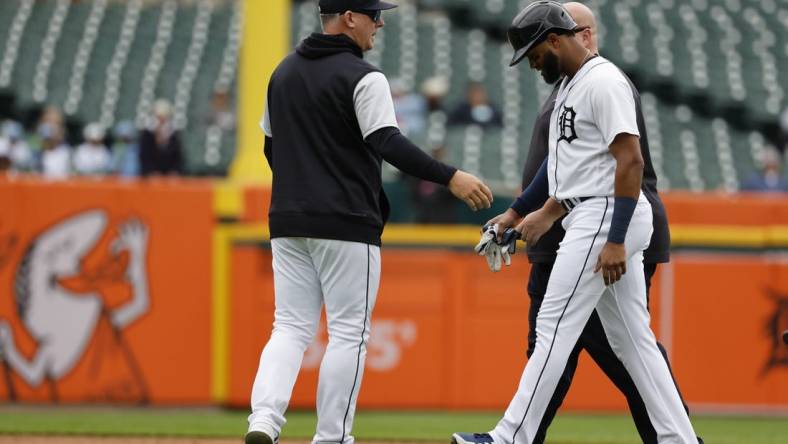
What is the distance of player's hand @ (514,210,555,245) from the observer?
5.34 m

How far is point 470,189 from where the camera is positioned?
508cm

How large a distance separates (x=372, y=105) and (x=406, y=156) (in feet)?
0.73

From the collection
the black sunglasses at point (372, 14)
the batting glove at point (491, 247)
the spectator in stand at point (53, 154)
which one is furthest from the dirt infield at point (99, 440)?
the spectator in stand at point (53, 154)

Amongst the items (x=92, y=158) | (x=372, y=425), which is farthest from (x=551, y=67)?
(x=92, y=158)

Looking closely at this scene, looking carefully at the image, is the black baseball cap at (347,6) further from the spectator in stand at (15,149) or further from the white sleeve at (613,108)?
the spectator in stand at (15,149)

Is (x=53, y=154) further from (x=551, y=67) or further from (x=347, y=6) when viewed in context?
(x=551, y=67)

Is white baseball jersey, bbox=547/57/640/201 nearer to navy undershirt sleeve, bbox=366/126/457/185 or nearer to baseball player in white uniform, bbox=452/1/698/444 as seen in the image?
baseball player in white uniform, bbox=452/1/698/444

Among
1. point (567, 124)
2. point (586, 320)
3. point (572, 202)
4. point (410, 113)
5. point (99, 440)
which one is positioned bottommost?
point (99, 440)

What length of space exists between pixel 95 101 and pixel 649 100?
6.66m

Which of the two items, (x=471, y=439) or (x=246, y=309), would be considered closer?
(x=471, y=439)

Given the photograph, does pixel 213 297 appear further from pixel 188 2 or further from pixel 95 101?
pixel 188 2

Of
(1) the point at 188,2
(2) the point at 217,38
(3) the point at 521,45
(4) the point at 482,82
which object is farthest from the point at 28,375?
(1) the point at 188,2

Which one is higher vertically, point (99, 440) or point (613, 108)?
point (613, 108)

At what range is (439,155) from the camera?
11.3m
